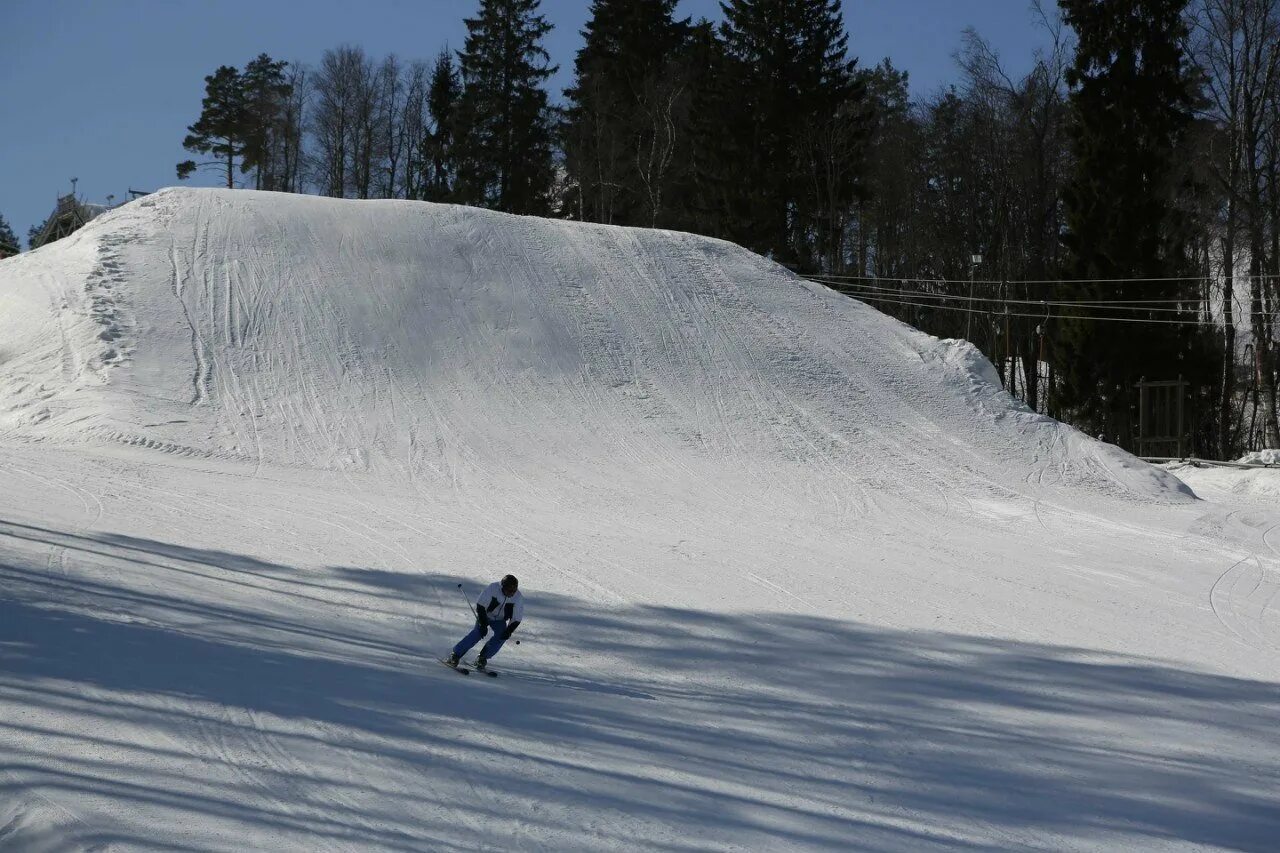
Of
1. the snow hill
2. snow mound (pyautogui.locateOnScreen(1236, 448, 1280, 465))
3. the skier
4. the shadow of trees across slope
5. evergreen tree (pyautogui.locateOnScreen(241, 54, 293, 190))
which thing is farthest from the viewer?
evergreen tree (pyautogui.locateOnScreen(241, 54, 293, 190))

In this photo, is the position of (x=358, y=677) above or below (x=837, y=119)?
below

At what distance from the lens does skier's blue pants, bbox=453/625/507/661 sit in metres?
9.41

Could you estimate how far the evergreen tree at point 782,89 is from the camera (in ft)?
142

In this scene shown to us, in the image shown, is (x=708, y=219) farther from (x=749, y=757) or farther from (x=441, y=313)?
(x=749, y=757)

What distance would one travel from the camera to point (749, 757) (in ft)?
26.5

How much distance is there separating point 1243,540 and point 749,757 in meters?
14.1

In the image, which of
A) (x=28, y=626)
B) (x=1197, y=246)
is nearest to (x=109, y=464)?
(x=28, y=626)

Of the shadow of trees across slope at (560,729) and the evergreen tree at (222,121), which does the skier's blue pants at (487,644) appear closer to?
the shadow of trees across slope at (560,729)

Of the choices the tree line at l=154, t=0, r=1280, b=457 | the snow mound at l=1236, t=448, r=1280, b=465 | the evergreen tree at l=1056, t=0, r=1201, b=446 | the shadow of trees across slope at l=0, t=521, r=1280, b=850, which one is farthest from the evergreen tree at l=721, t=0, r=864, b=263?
the shadow of trees across slope at l=0, t=521, r=1280, b=850

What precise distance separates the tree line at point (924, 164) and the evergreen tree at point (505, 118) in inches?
4.1

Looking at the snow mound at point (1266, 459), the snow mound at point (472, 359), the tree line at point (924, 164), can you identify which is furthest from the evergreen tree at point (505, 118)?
the snow mound at point (1266, 459)

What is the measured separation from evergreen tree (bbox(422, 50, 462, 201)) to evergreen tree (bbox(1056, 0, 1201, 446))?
28.6 meters

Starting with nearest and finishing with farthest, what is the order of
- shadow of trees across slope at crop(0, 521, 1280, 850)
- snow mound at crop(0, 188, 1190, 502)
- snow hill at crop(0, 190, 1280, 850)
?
shadow of trees across slope at crop(0, 521, 1280, 850) < snow hill at crop(0, 190, 1280, 850) < snow mound at crop(0, 188, 1190, 502)

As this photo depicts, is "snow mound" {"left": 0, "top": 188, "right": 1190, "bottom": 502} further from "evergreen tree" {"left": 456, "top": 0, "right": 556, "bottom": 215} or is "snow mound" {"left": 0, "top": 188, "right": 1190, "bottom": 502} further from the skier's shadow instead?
"evergreen tree" {"left": 456, "top": 0, "right": 556, "bottom": 215}
